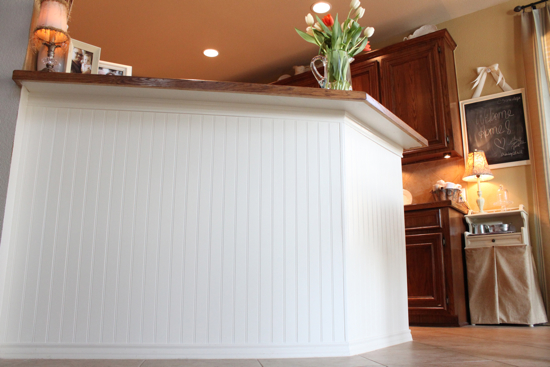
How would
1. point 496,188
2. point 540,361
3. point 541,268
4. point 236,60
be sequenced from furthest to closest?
point 236,60 < point 496,188 < point 541,268 < point 540,361

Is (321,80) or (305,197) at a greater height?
(321,80)

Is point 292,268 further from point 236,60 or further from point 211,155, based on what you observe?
point 236,60

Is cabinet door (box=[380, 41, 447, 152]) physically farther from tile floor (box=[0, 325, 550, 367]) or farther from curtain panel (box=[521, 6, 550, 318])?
tile floor (box=[0, 325, 550, 367])

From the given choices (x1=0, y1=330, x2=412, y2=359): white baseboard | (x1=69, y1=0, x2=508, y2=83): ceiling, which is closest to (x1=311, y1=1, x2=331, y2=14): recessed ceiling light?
(x1=69, y1=0, x2=508, y2=83): ceiling

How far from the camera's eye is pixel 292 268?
5.74ft

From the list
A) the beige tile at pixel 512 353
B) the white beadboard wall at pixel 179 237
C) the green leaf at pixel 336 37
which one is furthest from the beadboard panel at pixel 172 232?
the beige tile at pixel 512 353

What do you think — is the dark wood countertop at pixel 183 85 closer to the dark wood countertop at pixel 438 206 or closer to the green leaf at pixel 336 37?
the green leaf at pixel 336 37

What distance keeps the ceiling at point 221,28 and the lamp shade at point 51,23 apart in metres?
2.33

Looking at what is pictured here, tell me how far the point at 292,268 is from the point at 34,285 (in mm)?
973

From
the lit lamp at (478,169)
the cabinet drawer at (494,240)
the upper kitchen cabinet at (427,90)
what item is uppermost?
the upper kitchen cabinet at (427,90)

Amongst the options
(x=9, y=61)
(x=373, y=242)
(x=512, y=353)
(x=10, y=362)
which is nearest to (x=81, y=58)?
(x=9, y=61)

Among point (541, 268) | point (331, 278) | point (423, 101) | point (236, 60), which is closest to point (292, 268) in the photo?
point (331, 278)

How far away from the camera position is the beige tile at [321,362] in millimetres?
1501

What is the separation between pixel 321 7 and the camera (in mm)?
3996
